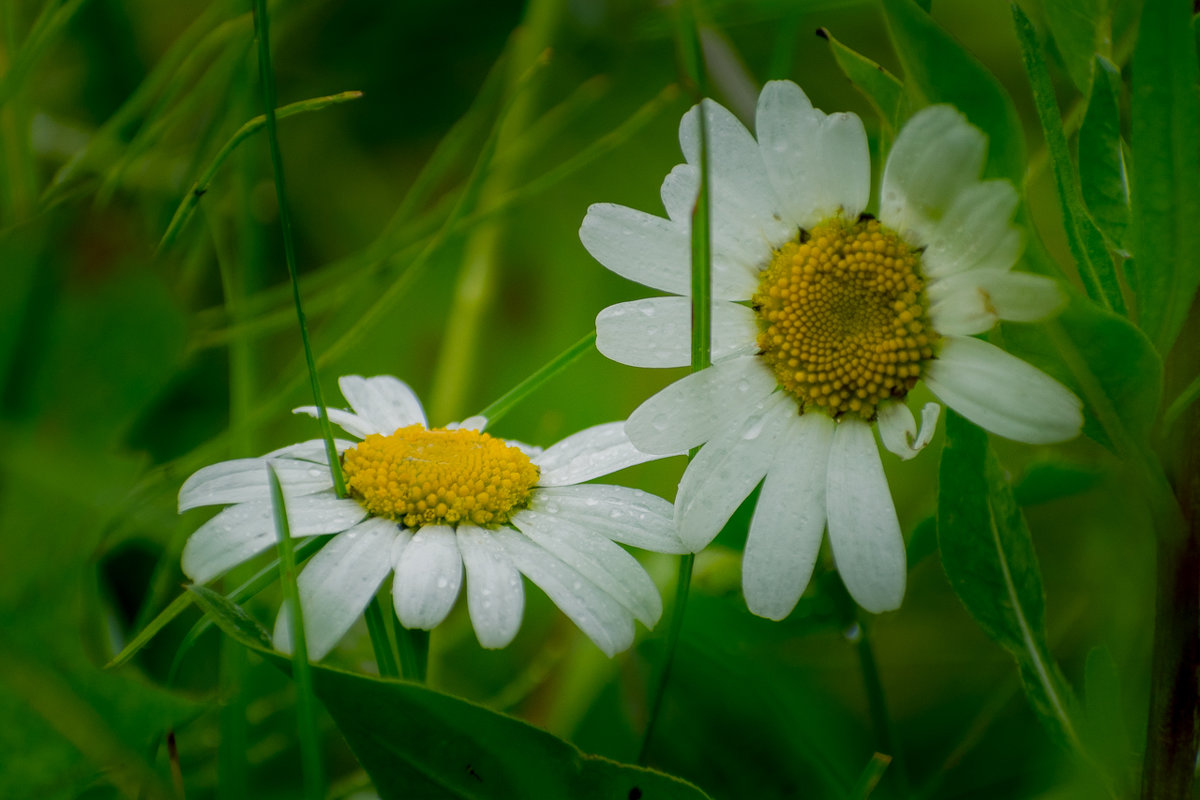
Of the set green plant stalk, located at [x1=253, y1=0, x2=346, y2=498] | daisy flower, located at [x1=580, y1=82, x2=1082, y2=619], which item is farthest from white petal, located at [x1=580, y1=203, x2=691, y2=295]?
green plant stalk, located at [x1=253, y1=0, x2=346, y2=498]

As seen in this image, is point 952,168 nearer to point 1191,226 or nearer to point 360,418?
point 1191,226

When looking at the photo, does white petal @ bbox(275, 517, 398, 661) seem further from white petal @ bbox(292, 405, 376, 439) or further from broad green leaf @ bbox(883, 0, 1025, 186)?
broad green leaf @ bbox(883, 0, 1025, 186)

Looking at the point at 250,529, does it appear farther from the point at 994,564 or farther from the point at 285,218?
the point at 994,564

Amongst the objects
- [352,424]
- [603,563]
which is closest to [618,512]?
[603,563]

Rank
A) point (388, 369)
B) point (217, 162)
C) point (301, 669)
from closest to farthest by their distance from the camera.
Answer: point (301, 669) → point (217, 162) → point (388, 369)

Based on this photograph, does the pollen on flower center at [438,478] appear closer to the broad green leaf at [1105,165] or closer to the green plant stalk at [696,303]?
the green plant stalk at [696,303]

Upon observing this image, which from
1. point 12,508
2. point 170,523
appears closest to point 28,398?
point 12,508
